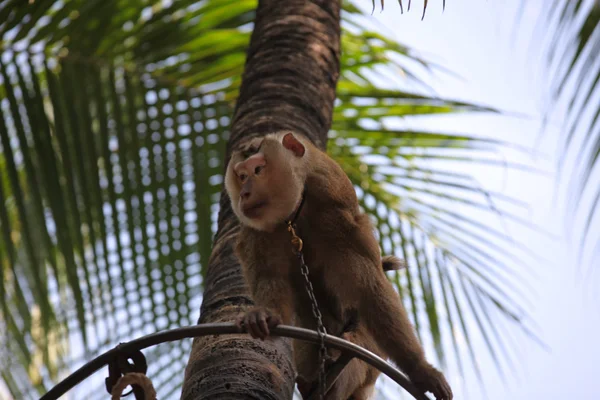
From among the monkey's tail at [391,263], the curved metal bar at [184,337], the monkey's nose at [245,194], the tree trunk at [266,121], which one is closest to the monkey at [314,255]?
the monkey's nose at [245,194]

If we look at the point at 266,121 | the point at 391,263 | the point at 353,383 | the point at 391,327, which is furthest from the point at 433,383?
the point at 266,121

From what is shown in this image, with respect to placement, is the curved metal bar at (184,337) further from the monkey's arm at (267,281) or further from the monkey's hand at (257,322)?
the monkey's arm at (267,281)

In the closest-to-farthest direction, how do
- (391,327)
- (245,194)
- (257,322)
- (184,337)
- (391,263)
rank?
(184,337) < (257,322) < (391,327) < (245,194) < (391,263)

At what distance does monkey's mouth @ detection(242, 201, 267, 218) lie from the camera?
11.2 ft

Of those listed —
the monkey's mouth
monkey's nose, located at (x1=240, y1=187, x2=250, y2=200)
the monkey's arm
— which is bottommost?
the monkey's arm

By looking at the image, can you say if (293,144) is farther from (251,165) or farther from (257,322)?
(257,322)

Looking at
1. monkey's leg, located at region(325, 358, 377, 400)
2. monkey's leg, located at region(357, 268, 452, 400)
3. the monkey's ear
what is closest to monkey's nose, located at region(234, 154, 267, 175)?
the monkey's ear

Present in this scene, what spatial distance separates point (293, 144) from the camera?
364 cm

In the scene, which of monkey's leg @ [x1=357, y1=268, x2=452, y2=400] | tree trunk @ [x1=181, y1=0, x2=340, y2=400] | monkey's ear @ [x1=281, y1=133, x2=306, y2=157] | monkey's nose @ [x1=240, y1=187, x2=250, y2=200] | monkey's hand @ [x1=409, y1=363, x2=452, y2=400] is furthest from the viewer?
monkey's ear @ [x1=281, y1=133, x2=306, y2=157]

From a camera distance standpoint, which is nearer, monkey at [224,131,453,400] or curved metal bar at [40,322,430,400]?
curved metal bar at [40,322,430,400]

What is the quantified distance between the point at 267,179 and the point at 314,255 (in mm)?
377

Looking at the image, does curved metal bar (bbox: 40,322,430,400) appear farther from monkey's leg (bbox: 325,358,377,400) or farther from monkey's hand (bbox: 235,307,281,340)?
monkey's leg (bbox: 325,358,377,400)

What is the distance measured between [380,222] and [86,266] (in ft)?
5.39

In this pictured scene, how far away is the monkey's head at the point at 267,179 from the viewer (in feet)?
11.3
